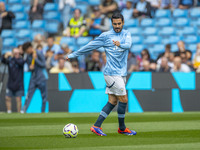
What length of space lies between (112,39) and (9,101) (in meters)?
7.63

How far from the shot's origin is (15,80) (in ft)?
49.7

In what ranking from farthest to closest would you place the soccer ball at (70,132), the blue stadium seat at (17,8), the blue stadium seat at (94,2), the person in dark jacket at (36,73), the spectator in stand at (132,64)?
the blue stadium seat at (17,8) → the blue stadium seat at (94,2) → the spectator in stand at (132,64) → the person in dark jacket at (36,73) → the soccer ball at (70,132)

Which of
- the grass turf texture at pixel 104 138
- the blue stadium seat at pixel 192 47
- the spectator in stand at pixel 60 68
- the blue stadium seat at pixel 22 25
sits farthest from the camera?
the blue stadium seat at pixel 22 25

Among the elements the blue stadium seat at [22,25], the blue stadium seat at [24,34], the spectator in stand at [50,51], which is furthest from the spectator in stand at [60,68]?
Answer: the blue stadium seat at [22,25]

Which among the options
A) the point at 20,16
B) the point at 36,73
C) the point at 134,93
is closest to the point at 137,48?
the point at 134,93

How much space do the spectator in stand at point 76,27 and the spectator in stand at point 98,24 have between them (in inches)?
13.0

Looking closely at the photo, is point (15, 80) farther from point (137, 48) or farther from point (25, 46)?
point (137, 48)

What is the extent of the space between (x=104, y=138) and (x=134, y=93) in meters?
7.39

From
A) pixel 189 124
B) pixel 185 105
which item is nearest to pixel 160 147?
pixel 189 124

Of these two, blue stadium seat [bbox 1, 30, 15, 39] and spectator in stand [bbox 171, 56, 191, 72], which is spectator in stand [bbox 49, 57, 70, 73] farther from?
blue stadium seat [bbox 1, 30, 15, 39]

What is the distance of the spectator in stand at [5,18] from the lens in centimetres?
2052

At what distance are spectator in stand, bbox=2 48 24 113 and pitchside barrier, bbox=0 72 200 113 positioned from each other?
1.82 feet

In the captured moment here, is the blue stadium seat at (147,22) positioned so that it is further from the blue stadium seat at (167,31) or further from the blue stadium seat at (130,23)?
the blue stadium seat at (167,31)

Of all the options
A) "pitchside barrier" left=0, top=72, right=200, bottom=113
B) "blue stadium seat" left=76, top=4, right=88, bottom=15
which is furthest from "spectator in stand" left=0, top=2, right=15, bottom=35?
"pitchside barrier" left=0, top=72, right=200, bottom=113
